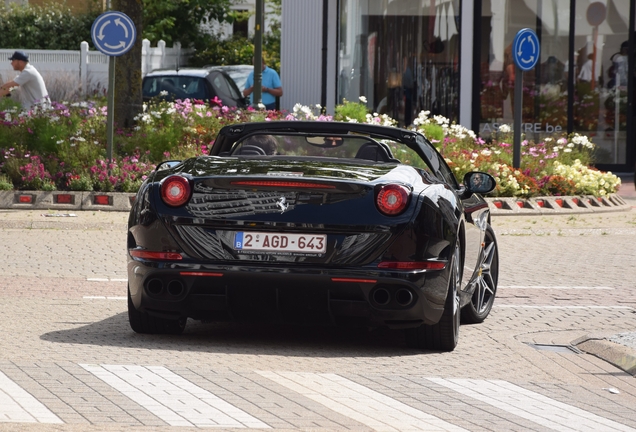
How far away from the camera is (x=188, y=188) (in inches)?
285

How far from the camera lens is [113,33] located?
17969 millimetres

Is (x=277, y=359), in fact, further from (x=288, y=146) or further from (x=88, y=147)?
(x=88, y=147)

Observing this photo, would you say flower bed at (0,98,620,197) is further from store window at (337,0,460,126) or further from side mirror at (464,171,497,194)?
side mirror at (464,171,497,194)

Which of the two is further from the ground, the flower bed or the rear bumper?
the flower bed

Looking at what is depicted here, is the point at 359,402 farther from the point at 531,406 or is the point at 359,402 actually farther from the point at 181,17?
the point at 181,17

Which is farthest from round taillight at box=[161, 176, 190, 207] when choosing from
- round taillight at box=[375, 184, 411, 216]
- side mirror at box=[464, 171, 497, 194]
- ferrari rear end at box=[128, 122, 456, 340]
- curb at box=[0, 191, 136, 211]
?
curb at box=[0, 191, 136, 211]

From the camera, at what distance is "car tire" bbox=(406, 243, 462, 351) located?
7414 mm

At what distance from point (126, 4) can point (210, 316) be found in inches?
534

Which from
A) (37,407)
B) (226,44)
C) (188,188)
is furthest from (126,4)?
(226,44)

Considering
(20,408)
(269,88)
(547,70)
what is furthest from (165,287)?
(547,70)

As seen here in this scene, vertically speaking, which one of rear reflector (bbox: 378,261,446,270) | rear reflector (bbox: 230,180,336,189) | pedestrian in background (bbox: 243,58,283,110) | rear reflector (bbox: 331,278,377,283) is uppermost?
pedestrian in background (bbox: 243,58,283,110)

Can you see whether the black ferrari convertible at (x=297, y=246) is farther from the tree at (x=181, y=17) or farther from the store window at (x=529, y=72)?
the tree at (x=181, y=17)

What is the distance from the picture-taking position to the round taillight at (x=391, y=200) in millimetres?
7105

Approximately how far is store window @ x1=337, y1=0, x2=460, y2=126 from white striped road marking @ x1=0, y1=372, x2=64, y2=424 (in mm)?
20232
